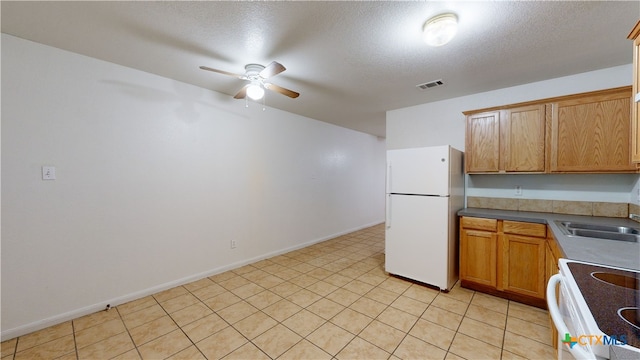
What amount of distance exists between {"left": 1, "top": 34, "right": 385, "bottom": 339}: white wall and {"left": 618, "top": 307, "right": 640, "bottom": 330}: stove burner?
3381 millimetres

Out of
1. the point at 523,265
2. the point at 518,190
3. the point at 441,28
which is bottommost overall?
the point at 523,265

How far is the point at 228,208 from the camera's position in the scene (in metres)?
3.35

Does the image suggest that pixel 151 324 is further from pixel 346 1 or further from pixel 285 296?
pixel 346 1

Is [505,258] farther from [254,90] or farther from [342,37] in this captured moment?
[254,90]

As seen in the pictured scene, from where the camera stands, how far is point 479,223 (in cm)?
266

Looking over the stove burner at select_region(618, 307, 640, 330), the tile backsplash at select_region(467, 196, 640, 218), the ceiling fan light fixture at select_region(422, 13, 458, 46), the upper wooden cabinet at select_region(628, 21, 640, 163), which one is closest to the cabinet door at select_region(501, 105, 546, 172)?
the tile backsplash at select_region(467, 196, 640, 218)

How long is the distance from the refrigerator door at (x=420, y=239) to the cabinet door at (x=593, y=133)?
3.95ft

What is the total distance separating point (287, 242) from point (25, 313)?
9.37ft

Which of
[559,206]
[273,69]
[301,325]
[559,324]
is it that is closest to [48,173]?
[273,69]

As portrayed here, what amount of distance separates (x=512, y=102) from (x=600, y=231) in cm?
164

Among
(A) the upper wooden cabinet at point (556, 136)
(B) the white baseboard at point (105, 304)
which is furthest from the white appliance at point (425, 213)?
(B) the white baseboard at point (105, 304)

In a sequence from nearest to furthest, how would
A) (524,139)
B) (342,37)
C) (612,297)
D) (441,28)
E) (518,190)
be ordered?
(612,297)
(441,28)
(342,37)
(524,139)
(518,190)

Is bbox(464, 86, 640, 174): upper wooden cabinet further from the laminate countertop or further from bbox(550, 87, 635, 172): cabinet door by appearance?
the laminate countertop

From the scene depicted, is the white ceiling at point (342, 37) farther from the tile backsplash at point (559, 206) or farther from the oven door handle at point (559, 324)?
the oven door handle at point (559, 324)
